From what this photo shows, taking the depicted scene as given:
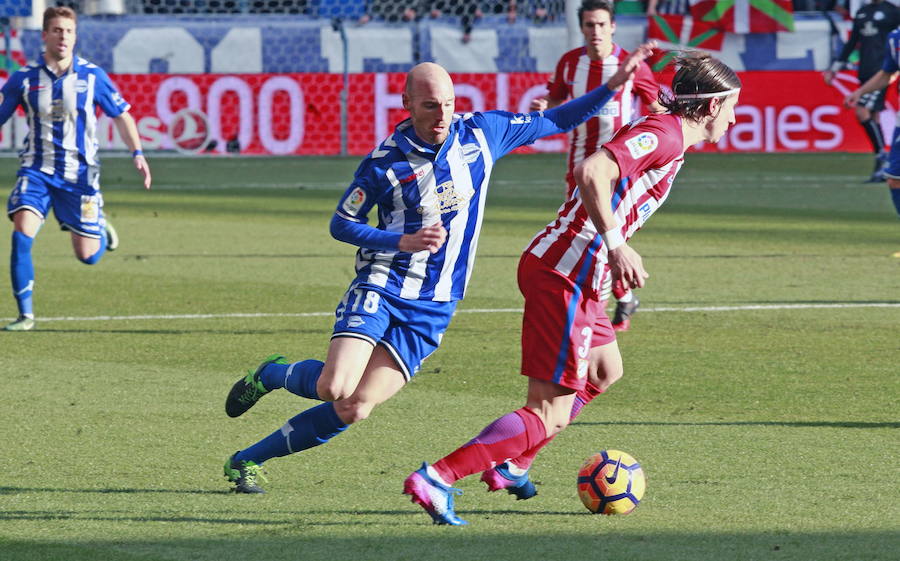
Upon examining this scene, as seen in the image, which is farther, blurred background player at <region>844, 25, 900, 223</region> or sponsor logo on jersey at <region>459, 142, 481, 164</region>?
blurred background player at <region>844, 25, 900, 223</region>

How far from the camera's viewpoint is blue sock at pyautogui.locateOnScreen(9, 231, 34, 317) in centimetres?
901

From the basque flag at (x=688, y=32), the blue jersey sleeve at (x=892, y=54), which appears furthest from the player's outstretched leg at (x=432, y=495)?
the basque flag at (x=688, y=32)

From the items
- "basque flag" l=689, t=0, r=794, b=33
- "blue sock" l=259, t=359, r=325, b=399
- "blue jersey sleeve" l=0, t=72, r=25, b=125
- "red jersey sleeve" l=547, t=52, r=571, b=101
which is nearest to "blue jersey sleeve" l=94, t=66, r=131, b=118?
"blue jersey sleeve" l=0, t=72, r=25, b=125

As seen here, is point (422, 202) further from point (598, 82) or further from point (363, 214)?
point (598, 82)

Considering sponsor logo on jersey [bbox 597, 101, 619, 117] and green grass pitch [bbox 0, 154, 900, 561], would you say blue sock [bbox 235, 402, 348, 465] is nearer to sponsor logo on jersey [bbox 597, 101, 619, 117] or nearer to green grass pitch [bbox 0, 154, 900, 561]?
green grass pitch [bbox 0, 154, 900, 561]

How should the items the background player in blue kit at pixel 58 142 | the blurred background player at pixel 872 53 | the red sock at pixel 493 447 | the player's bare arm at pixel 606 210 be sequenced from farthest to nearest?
the blurred background player at pixel 872 53
the background player in blue kit at pixel 58 142
the red sock at pixel 493 447
the player's bare arm at pixel 606 210

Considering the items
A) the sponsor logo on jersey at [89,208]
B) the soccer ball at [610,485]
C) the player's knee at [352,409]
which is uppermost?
the player's knee at [352,409]

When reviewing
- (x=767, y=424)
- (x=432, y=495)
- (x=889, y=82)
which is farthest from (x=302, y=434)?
(x=889, y=82)

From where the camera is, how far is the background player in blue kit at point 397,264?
4.79m

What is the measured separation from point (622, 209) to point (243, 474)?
1552 millimetres

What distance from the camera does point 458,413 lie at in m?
6.44

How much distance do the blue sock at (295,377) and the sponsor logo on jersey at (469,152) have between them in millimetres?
831

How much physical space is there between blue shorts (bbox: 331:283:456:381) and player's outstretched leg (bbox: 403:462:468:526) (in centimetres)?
46

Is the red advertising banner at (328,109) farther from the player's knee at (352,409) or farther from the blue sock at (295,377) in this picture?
the player's knee at (352,409)
